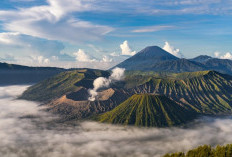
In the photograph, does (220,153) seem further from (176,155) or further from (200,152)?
(176,155)

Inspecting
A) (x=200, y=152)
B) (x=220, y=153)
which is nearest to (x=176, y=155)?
(x=200, y=152)
